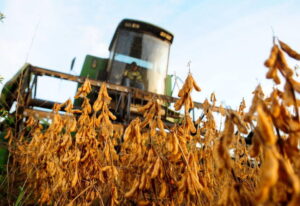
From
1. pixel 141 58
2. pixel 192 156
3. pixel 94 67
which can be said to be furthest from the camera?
pixel 94 67

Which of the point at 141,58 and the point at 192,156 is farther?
the point at 141,58

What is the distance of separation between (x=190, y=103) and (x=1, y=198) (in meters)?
2.76

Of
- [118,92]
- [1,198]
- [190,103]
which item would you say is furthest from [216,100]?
[118,92]

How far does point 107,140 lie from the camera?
6.75 feet

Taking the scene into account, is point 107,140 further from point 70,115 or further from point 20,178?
point 20,178

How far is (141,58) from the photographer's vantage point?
23.9 feet

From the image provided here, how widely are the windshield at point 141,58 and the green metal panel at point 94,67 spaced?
0.48m

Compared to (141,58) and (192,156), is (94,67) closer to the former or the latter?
(141,58)

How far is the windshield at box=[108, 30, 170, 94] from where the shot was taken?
712cm

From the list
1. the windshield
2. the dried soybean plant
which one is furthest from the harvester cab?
the dried soybean plant

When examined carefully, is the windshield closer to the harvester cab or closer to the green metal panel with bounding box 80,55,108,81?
the harvester cab

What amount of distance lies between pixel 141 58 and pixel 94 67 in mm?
1526

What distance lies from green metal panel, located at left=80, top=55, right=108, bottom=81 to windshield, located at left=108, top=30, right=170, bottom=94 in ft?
1.56

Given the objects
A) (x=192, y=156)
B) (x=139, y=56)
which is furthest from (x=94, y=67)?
(x=192, y=156)
